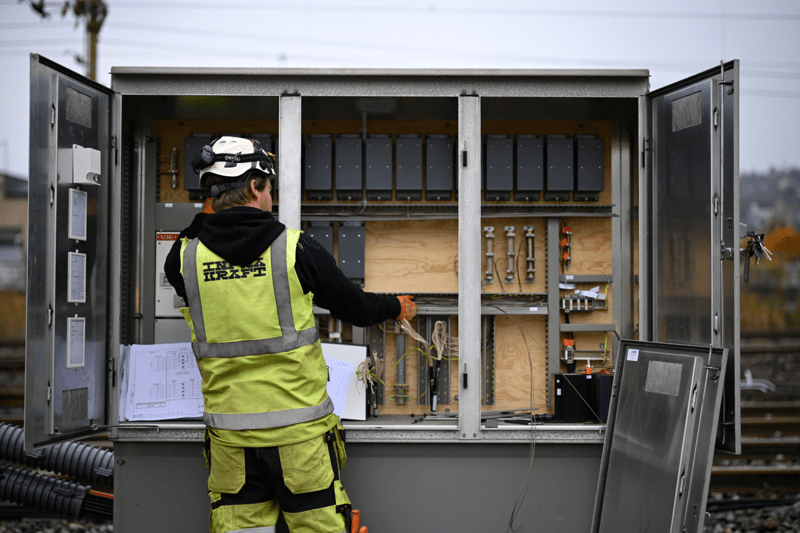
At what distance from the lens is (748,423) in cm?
583

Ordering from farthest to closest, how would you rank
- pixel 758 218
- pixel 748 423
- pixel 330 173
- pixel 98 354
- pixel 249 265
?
pixel 758 218
pixel 748 423
pixel 330 173
pixel 98 354
pixel 249 265

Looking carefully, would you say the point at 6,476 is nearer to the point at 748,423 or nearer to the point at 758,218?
the point at 748,423

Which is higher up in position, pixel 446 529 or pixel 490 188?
pixel 490 188

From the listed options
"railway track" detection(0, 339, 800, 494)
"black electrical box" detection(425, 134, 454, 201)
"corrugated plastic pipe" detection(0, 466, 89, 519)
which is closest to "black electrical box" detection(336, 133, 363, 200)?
"black electrical box" detection(425, 134, 454, 201)

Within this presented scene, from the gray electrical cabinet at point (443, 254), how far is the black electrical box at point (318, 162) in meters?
0.01

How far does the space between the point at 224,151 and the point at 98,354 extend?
151 centimetres

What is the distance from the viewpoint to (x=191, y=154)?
362 centimetres

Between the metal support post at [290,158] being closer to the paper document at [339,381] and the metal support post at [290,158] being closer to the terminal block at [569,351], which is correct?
the paper document at [339,381]

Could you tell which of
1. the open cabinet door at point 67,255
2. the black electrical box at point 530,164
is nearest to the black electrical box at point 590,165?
the black electrical box at point 530,164

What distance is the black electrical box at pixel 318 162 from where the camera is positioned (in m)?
3.63

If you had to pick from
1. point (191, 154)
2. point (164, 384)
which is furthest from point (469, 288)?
point (191, 154)

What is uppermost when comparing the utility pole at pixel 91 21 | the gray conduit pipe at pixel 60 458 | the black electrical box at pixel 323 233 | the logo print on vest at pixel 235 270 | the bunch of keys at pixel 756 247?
the utility pole at pixel 91 21

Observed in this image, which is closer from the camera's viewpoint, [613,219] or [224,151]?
[224,151]

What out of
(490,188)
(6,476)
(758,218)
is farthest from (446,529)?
(758,218)
